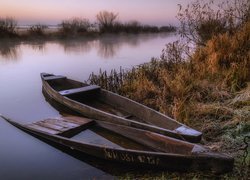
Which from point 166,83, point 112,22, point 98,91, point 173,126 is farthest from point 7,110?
point 112,22

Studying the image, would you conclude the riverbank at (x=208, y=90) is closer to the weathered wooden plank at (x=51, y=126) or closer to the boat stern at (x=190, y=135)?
the boat stern at (x=190, y=135)

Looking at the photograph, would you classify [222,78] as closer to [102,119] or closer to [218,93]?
[218,93]

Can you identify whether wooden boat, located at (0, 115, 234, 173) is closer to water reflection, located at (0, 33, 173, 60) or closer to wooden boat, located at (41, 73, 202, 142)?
wooden boat, located at (41, 73, 202, 142)

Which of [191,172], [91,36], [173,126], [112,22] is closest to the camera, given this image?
[191,172]

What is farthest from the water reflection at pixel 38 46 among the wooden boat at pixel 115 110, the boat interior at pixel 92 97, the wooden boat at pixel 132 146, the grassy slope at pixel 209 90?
the wooden boat at pixel 132 146

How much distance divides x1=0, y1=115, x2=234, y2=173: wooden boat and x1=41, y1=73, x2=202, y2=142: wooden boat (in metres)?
0.12

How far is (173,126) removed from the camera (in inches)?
156

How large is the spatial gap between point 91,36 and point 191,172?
25031 mm

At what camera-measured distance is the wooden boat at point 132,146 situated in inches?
116

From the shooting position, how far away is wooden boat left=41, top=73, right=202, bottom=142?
145 inches

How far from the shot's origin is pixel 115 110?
17.4 feet

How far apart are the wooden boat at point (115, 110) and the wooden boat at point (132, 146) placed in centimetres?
12

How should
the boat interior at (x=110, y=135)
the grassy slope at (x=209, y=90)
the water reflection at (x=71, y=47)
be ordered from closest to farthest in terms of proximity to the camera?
the boat interior at (x=110, y=135) → the grassy slope at (x=209, y=90) → the water reflection at (x=71, y=47)

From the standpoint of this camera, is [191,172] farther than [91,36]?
No
